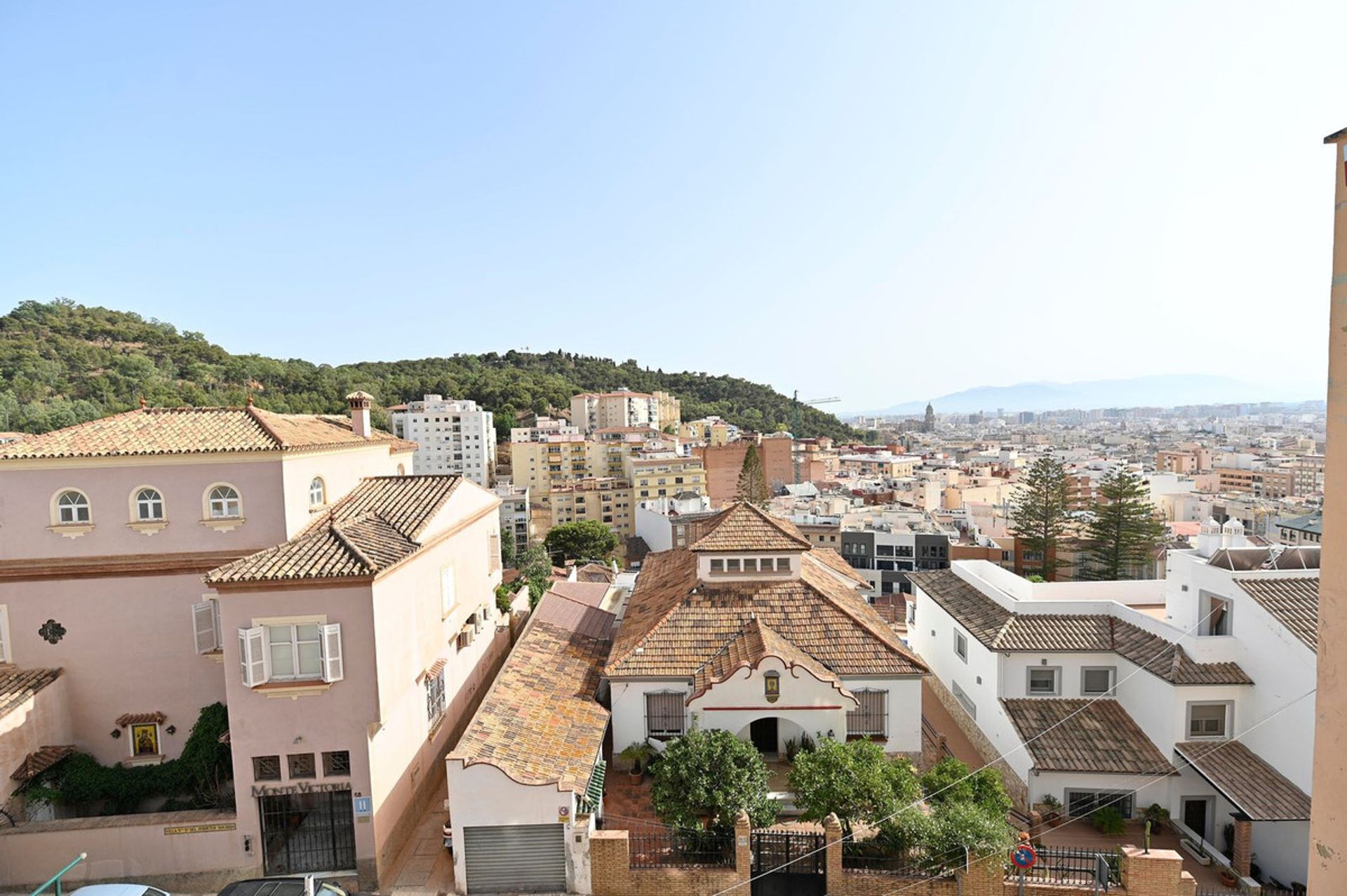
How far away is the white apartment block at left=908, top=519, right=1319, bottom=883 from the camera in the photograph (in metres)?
14.0

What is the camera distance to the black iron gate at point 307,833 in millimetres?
12430

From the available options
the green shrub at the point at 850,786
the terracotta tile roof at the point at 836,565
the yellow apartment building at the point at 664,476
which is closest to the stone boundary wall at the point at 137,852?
the green shrub at the point at 850,786

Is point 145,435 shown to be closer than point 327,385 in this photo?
Yes

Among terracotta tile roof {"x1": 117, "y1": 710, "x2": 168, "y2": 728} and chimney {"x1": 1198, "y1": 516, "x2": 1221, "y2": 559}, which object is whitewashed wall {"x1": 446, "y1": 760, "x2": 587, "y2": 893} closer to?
terracotta tile roof {"x1": 117, "y1": 710, "x2": 168, "y2": 728}

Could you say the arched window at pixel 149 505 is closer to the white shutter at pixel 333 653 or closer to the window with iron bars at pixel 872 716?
the white shutter at pixel 333 653

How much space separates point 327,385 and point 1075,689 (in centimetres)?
10487

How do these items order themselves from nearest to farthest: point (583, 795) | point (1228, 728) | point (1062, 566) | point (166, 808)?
point (583, 795) → point (166, 808) → point (1228, 728) → point (1062, 566)

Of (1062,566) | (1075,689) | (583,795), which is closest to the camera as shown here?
(583,795)

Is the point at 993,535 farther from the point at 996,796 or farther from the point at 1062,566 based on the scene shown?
the point at 996,796

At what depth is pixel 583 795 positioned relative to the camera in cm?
1238

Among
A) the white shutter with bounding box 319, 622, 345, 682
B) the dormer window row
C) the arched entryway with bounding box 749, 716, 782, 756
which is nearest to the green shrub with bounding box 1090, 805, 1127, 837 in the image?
the arched entryway with bounding box 749, 716, 782, 756

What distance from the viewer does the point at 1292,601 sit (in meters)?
14.9

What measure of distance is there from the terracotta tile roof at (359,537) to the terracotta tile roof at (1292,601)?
709 inches

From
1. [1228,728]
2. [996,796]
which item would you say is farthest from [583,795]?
[1228,728]
